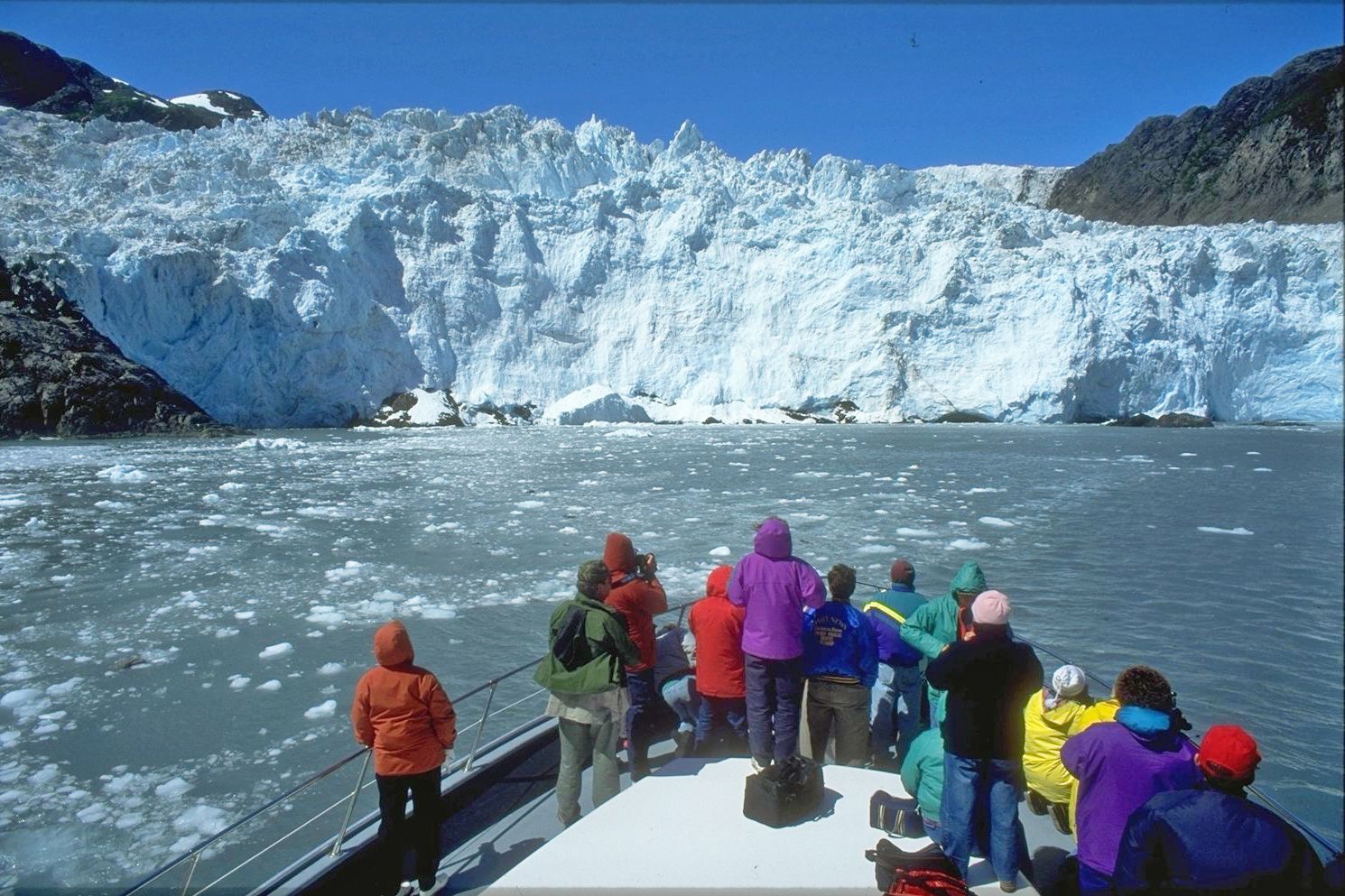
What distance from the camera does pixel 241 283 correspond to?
4000 cm

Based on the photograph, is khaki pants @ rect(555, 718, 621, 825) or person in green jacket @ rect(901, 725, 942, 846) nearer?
person in green jacket @ rect(901, 725, 942, 846)

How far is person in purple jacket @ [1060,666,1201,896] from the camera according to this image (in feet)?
8.25

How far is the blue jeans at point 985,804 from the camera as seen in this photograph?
117 inches

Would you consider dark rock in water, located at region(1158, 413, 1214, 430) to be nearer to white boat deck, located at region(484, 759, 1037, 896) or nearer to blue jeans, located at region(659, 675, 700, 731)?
blue jeans, located at region(659, 675, 700, 731)

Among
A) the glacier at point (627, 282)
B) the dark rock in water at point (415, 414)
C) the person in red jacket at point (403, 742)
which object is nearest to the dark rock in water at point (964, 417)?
the glacier at point (627, 282)

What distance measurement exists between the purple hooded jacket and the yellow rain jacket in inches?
41.9

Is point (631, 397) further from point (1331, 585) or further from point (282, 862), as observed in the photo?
point (282, 862)

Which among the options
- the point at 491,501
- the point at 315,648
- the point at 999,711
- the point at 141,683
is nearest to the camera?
the point at 999,711

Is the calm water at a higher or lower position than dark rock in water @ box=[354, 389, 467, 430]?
lower

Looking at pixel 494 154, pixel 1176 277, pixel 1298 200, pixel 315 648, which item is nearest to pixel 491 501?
pixel 315 648

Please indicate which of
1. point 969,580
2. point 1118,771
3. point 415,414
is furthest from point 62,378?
point 1118,771

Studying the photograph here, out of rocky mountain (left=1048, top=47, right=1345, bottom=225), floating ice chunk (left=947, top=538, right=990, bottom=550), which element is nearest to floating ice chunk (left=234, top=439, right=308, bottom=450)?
floating ice chunk (left=947, top=538, right=990, bottom=550)

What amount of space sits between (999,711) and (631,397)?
48980 millimetres

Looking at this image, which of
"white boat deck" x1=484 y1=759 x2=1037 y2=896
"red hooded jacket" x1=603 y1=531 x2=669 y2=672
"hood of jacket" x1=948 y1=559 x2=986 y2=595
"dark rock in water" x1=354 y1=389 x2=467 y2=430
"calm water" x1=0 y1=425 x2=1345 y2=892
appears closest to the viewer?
"white boat deck" x1=484 y1=759 x2=1037 y2=896
